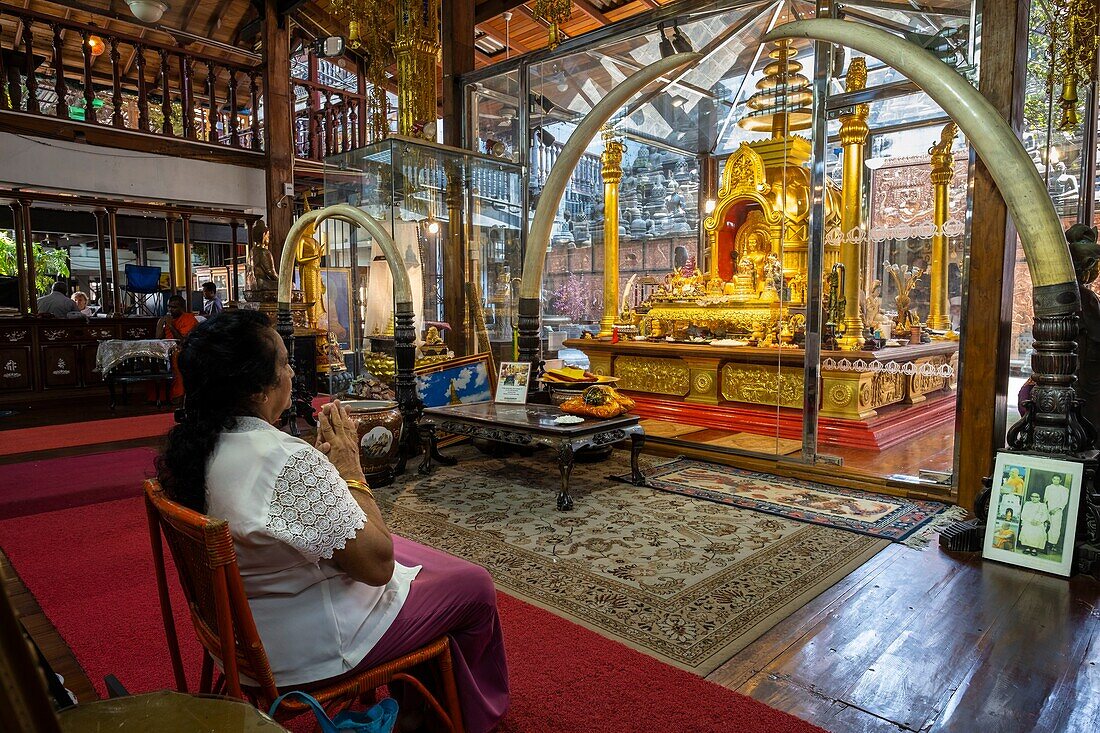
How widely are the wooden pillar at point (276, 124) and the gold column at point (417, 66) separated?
15.2 ft

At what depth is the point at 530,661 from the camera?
218cm

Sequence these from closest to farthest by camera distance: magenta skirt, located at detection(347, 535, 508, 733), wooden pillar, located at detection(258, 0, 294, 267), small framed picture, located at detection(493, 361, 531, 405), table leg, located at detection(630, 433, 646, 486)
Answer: magenta skirt, located at detection(347, 535, 508, 733), table leg, located at detection(630, 433, 646, 486), small framed picture, located at detection(493, 361, 531, 405), wooden pillar, located at detection(258, 0, 294, 267)

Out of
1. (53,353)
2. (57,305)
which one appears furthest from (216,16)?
(53,353)

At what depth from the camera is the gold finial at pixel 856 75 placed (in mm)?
4727

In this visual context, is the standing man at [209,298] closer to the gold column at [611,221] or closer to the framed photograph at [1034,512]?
the gold column at [611,221]

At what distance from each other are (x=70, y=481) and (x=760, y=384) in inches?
217

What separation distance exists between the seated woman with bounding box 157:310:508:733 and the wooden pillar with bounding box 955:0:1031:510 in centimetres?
339

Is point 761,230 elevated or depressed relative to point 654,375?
elevated

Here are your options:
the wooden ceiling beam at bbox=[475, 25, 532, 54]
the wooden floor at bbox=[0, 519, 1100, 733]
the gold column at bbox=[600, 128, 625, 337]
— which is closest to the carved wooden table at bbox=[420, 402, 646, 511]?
the wooden floor at bbox=[0, 519, 1100, 733]

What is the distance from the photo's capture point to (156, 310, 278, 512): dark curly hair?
4.53 ft

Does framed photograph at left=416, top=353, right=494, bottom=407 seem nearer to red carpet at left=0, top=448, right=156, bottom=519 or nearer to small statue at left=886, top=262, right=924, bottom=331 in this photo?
red carpet at left=0, top=448, right=156, bottom=519

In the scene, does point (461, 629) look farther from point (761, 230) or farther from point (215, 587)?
point (761, 230)

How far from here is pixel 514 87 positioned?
660cm

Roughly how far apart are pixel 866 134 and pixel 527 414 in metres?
3.54
